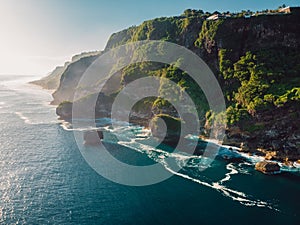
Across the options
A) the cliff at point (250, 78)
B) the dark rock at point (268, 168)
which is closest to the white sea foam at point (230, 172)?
the dark rock at point (268, 168)

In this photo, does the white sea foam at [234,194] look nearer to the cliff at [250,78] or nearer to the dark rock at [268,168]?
the dark rock at [268,168]

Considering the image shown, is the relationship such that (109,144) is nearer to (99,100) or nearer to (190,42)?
(99,100)

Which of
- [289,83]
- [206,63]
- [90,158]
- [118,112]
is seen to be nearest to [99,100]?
[118,112]

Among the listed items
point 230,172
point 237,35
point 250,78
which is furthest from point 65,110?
point 230,172

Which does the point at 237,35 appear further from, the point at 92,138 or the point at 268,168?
the point at 92,138

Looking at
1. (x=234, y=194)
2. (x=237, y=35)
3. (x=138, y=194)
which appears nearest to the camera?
(x=138, y=194)
